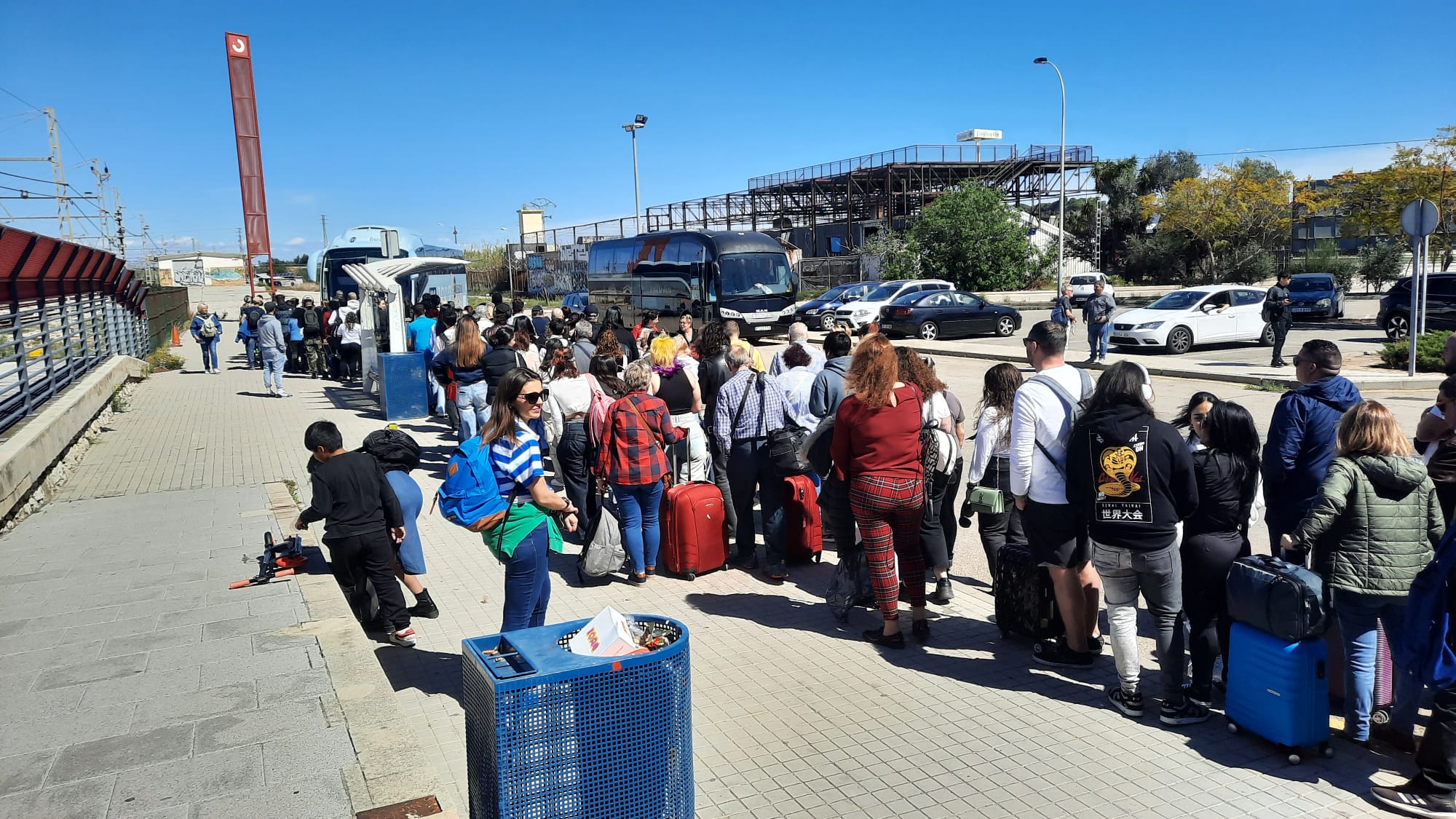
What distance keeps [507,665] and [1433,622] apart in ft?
11.9

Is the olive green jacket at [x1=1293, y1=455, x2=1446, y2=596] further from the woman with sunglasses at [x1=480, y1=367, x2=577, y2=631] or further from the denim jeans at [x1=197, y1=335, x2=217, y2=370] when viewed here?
the denim jeans at [x1=197, y1=335, x2=217, y2=370]

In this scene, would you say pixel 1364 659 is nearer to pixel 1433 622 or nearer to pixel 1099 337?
pixel 1433 622

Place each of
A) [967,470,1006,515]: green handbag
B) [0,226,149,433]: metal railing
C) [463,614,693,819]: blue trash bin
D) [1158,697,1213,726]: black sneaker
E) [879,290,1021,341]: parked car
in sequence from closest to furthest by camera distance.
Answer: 1. [463,614,693,819]: blue trash bin
2. [1158,697,1213,726]: black sneaker
3. [967,470,1006,515]: green handbag
4. [0,226,149,433]: metal railing
5. [879,290,1021,341]: parked car

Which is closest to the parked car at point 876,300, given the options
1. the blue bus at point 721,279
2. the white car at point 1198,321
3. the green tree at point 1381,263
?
the blue bus at point 721,279

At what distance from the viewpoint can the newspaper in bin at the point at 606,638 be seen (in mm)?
3379

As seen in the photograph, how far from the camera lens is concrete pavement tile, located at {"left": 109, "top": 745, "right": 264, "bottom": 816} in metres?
3.74

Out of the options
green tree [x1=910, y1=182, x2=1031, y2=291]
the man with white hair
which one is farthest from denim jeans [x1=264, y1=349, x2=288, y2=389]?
green tree [x1=910, y1=182, x2=1031, y2=291]

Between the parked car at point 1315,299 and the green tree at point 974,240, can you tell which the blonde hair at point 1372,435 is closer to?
the parked car at point 1315,299

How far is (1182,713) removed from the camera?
4746mm

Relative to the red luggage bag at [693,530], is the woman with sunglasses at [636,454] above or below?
above

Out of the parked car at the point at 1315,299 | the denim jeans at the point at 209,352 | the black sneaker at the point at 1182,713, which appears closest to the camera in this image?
the black sneaker at the point at 1182,713

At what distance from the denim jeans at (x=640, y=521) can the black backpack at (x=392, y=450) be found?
1.44 m

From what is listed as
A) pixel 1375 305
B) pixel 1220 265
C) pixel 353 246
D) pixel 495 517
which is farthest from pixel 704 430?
pixel 1220 265

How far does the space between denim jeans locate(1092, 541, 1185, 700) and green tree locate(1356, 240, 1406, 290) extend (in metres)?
46.2
